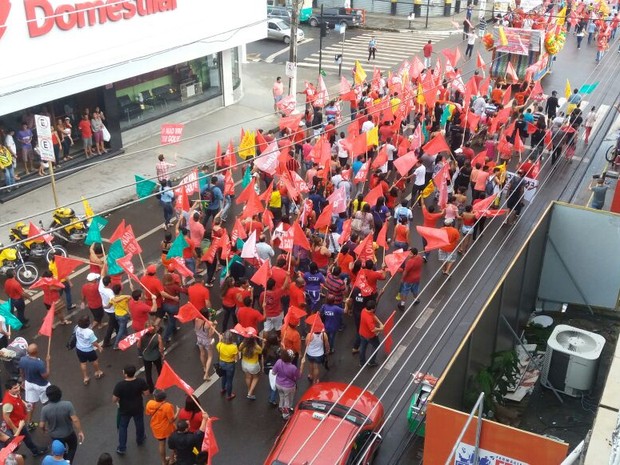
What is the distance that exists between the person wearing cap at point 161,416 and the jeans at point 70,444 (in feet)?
3.43

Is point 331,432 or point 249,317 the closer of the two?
point 331,432

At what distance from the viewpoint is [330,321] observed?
11.1 m

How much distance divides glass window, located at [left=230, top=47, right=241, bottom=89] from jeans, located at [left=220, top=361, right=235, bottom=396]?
17431mm

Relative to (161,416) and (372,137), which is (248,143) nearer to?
(372,137)

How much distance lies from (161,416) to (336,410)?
228 centimetres

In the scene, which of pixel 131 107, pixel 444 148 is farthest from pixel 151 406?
pixel 131 107

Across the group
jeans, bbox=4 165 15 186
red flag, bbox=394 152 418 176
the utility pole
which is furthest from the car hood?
the utility pole

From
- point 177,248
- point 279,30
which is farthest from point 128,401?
point 279,30

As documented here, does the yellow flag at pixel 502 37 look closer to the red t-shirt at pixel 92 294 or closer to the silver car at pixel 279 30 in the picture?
the silver car at pixel 279 30

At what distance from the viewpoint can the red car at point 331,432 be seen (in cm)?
815

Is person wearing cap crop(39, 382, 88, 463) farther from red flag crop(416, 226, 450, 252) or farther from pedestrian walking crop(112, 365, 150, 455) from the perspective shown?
red flag crop(416, 226, 450, 252)

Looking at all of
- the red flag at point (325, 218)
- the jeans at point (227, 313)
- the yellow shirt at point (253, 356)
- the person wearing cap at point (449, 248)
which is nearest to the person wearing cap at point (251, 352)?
the yellow shirt at point (253, 356)

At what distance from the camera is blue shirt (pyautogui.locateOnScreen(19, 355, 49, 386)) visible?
938 centimetres

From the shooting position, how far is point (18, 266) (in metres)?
13.8
